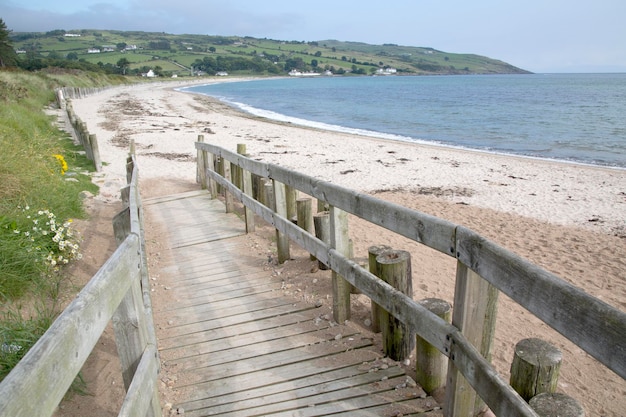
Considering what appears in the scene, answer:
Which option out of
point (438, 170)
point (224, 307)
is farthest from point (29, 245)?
point (438, 170)

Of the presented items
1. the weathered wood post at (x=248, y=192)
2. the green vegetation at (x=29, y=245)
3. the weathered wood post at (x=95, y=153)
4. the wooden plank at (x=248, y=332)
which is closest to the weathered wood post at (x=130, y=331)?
the green vegetation at (x=29, y=245)

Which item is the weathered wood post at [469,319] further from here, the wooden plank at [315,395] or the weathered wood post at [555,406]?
the wooden plank at [315,395]

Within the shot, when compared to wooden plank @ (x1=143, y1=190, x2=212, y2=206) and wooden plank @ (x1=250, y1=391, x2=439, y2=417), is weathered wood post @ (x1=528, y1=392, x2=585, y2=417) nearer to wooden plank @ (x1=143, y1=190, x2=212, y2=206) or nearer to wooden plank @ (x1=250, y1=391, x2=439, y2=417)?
wooden plank @ (x1=250, y1=391, x2=439, y2=417)

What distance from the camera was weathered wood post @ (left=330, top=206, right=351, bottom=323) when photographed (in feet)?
13.4

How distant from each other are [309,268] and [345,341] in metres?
1.72

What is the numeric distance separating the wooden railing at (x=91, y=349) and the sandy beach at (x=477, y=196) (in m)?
2.52

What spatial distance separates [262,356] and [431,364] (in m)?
1.40

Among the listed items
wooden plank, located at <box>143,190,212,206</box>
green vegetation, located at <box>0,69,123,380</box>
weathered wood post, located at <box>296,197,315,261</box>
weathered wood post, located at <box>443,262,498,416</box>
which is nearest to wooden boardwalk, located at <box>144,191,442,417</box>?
weathered wood post, located at <box>443,262,498,416</box>

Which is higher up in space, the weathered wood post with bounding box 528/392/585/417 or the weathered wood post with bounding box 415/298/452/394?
the weathered wood post with bounding box 528/392/585/417

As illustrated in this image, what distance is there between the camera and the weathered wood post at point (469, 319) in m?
2.52

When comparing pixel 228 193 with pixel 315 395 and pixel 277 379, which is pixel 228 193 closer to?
pixel 277 379

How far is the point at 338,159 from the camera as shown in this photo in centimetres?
1630

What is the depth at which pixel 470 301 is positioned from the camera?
8.31 ft

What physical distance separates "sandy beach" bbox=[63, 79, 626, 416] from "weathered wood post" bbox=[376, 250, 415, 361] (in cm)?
82
